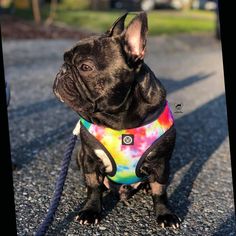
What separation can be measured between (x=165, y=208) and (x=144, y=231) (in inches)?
7.2

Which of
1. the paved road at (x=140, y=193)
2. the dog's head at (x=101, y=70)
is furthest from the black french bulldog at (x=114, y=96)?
the paved road at (x=140, y=193)

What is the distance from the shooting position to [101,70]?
6.75 ft

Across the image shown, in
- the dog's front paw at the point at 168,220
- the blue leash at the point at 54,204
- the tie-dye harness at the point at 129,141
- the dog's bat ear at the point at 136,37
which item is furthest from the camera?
the dog's front paw at the point at 168,220

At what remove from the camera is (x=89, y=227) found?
7.78ft

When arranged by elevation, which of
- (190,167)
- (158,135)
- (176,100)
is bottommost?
(176,100)

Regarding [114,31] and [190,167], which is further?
[190,167]

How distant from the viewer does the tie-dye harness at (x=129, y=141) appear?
226cm

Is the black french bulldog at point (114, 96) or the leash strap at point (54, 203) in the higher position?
the black french bulldog at point (114, 96)

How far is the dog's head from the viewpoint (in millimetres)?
2059

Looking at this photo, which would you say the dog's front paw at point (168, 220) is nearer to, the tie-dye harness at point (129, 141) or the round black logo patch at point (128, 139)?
the tie-dye harness at point (129, 141)

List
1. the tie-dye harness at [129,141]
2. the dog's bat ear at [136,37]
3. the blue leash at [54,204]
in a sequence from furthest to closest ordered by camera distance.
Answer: the tie-dye harness at [129,141] → the blue leash at [54,204] → the dog's bat ear at [136,37]

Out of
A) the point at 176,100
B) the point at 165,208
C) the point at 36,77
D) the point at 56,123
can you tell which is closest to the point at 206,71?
the point at 176,100

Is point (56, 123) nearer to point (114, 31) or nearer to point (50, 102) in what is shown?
point (50, 102)

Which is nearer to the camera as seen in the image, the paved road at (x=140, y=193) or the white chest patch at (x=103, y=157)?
the white chest patch at (x=103, y=157)
